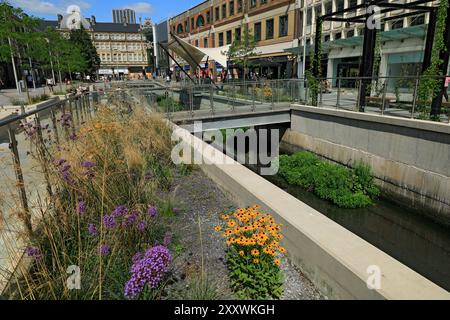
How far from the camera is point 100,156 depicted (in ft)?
15.5

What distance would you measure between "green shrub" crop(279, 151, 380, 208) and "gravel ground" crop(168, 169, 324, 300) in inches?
241

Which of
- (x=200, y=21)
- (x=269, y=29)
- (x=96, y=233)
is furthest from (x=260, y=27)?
(x=96, y=233)

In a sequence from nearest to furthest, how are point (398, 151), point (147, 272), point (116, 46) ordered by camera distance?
point (147, 272)
point (398, 151)
point (116, 46)

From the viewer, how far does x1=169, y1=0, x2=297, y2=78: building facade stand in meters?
34.5

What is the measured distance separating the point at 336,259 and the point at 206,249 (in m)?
1.34

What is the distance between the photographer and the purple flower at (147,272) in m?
2.26

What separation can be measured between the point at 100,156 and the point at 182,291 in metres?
2.85

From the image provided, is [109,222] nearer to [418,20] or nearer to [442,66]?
[442,66]

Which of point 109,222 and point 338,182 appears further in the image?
point 338,182

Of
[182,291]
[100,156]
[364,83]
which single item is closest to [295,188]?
[364,83]

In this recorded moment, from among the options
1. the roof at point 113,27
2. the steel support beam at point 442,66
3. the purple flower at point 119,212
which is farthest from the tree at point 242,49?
the roof at point 113,27

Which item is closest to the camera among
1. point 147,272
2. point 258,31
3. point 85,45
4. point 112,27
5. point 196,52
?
point 147,272

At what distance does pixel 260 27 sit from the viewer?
38.9m
